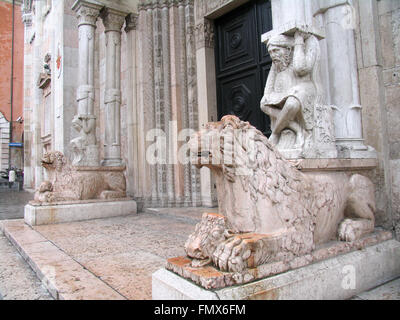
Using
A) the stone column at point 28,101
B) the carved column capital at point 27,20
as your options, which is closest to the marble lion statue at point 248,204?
the stone column at point 28,101

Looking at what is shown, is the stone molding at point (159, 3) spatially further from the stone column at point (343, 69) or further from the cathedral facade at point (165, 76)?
the stone column at point (343, 69)

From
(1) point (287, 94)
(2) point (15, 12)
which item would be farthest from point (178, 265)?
(2) point (15, 12)

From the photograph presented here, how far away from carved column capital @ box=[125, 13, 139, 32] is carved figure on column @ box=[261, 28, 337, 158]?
5.32m

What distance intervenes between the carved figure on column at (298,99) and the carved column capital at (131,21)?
5.32 metres

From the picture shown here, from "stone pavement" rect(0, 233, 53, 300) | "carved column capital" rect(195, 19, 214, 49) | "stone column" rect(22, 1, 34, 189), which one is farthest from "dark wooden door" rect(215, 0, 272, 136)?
"stone column" rect(22, 1, 34, 189)

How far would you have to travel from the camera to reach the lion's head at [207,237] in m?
1.76

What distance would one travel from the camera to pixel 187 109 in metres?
6.89

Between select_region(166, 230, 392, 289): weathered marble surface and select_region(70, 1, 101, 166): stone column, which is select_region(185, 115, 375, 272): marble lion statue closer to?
select_region(166, 230, 392, 289): weathered marble surface

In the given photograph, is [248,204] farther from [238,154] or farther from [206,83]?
[206,83]

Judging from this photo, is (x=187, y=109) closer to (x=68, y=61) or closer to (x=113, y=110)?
(x=113, y=110)

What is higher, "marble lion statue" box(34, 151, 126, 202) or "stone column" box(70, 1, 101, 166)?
"stone column" box(70, 1, 101, 166)

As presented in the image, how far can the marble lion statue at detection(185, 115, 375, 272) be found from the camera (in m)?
1.75
